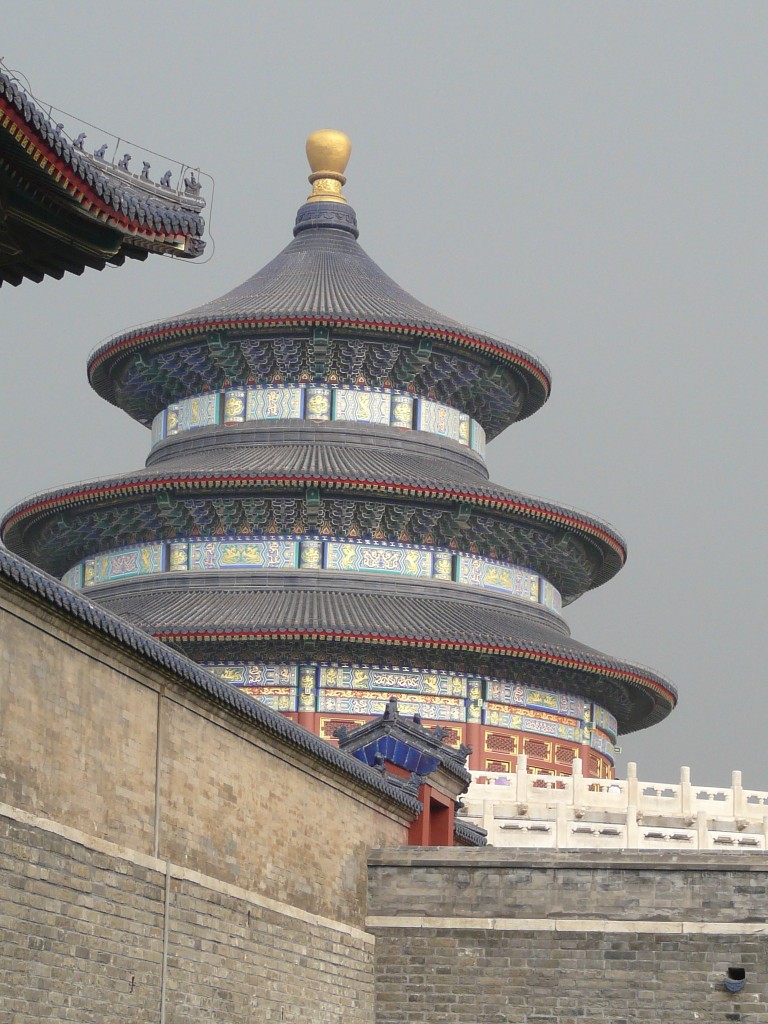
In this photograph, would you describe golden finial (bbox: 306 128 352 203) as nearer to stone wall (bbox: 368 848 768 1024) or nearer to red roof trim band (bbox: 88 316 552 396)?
red roof trim band (bbox: 88 316 552 396)

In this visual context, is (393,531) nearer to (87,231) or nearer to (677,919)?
(677,919)

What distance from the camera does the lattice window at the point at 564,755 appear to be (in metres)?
42.8

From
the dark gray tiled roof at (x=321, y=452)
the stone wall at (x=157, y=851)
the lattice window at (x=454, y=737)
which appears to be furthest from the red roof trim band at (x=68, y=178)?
the dark gray tiled roof at (x=321, y=452)

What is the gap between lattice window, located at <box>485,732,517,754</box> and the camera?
4184cm

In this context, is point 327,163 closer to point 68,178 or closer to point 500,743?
point 500,743

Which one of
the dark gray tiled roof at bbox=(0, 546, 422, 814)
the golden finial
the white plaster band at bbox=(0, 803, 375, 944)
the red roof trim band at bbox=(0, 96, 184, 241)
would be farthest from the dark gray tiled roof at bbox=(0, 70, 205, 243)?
the golden finial

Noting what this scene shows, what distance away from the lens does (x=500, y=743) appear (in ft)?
138

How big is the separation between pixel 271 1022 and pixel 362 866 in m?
3.67

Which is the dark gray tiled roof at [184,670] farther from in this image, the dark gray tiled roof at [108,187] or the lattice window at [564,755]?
the lattice window at [564,755]

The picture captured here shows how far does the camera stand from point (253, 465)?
43.4 meters

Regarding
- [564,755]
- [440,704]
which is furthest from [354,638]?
[564,755]

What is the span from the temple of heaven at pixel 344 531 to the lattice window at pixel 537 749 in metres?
0.04

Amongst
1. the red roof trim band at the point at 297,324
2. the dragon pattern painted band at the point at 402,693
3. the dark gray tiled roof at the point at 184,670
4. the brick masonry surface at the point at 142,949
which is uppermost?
the red roof trim band at the point at 297,324

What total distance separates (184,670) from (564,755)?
20.9 metres
